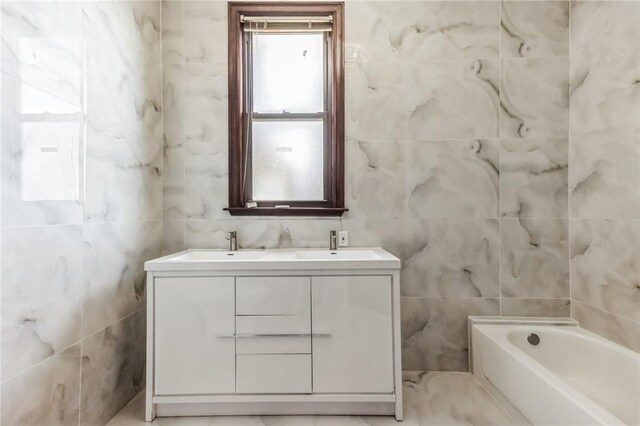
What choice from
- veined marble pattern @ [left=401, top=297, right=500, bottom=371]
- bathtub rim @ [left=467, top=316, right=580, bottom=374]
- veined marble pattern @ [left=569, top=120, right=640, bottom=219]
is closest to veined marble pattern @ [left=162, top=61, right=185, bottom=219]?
veined marble pattern @ [left=401, top=297, right=500, bottom=371]

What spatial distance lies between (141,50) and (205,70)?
1.19ft

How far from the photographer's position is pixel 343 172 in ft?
6.69

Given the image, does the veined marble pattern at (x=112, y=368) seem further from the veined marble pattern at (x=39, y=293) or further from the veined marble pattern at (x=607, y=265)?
the veined marble pattern at (x=607, y=265)

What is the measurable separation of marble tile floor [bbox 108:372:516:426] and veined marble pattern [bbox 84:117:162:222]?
101 cm

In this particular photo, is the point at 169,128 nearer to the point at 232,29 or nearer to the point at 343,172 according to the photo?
the point at 232,29

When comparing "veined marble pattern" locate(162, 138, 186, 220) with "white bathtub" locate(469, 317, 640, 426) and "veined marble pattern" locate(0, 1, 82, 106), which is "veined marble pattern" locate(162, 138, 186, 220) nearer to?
"veined marble pattern" locate(0, 1, 82, 106)

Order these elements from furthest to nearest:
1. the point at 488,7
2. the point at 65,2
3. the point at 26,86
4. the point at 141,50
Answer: the point at 488,7 → the point at 141,50 → the point at 65,2 → the point at 26,86

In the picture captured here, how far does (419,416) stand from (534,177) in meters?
1.56

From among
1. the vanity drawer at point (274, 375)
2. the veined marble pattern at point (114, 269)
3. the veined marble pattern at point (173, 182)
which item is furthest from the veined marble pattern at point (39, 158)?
the vanity drawer at point (274, 375)

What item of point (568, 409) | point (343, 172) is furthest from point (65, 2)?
point (568, 409)

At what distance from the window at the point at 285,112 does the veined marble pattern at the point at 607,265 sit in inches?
58.8

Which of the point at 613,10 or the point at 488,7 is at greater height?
the point at 488,7

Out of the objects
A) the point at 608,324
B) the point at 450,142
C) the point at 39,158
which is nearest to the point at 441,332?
the point at 608,324

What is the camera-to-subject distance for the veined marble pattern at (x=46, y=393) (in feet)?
3.53
